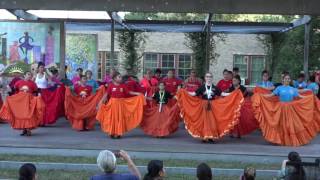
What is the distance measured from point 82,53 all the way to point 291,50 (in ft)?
31.0

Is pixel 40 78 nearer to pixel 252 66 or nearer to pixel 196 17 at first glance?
pixel 196 17

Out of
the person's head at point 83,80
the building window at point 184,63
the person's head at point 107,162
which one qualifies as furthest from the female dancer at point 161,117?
the building window at point 184,63

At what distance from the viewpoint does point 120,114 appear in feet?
48.8

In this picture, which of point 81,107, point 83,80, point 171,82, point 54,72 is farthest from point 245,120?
point 54,72

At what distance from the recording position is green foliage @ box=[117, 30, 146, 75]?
94.0ft

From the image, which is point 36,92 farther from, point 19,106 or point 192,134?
point 192,134

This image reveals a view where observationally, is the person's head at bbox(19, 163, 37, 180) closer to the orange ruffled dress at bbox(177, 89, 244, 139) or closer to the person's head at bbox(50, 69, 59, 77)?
the orange ruffled dress at bbox(177, 89, 244, 139)

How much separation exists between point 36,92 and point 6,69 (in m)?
2.91

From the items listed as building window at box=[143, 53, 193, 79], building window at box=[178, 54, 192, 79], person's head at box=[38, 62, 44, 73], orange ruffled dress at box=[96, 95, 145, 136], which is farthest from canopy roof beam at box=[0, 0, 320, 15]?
building window at box=[143, 53, 193, 79]

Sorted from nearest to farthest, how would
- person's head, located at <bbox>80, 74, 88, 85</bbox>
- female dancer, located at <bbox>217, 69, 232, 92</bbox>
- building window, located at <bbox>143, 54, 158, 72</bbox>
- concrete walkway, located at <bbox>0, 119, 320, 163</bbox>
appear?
concrete walkway, located at <bbox>0, 119, 320, 163</bbox> < female dancer, located at <bbox>217, 69, 232, 92</bbox> < person's head, located at <bbox>80, 74, 88, 85</bbox> < building window, located at <bbox>143, 54, 158, 72</bbox>

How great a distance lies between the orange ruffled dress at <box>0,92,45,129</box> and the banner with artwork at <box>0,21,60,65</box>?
3316 millimetres

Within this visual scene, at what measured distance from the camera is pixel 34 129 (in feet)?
52.1

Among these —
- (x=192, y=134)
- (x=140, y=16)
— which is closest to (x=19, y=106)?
(x=192, y=134)

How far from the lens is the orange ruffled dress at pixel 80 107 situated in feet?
53.2
